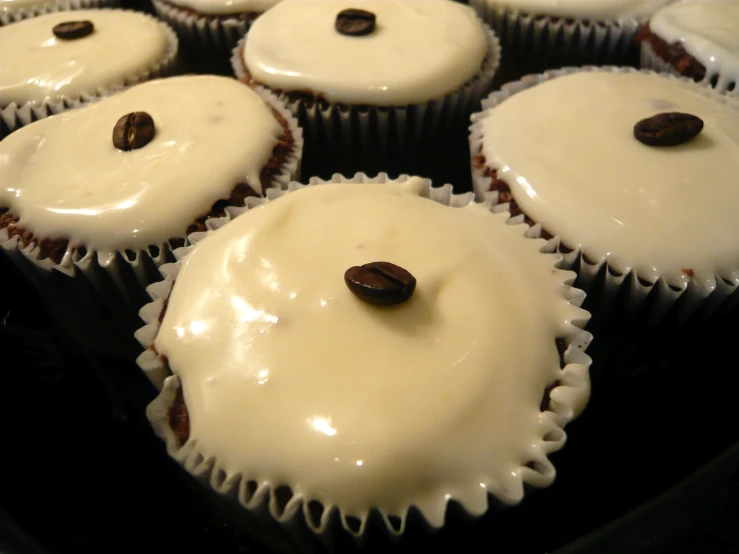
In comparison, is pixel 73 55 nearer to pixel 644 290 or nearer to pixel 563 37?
pixel 563 37

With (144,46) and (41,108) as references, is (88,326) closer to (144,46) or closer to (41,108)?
(41,108)

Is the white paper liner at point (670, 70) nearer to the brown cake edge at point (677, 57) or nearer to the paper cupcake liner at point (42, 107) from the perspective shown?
the brown cake edge at point (677, 57)

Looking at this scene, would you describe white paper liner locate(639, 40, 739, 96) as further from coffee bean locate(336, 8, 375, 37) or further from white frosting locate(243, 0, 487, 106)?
coffee bean locate(336, 8, 375, 37)

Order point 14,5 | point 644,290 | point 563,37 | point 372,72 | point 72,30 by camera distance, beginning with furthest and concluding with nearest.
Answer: point 14,5
point 563,37
point 72,30
point 372,72
point 644,290

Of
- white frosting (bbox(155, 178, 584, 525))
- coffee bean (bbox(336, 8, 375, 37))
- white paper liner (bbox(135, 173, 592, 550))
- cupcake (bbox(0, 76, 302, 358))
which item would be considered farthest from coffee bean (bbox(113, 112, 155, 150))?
coffee bean (bbox(336, 8, 375, 37))

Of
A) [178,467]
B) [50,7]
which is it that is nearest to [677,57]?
[178,467]

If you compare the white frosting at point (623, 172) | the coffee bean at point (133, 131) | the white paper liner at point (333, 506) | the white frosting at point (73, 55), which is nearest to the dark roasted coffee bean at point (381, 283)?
the white paper liner at point (333, 506)
